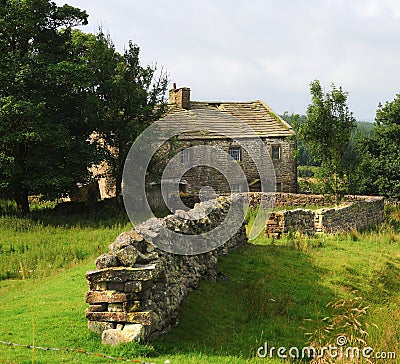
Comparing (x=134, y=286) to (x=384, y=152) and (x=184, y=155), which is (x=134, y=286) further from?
(x=384, y=152)

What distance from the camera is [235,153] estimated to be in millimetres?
37719

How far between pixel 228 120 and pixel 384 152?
467 inches

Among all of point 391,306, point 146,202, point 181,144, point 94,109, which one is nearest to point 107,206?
point 146,202

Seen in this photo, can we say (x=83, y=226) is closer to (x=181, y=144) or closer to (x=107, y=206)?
(x=107, y=206)

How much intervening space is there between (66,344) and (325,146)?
2107 cm

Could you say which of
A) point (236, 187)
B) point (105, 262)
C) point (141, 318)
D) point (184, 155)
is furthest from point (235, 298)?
point (236, 187)

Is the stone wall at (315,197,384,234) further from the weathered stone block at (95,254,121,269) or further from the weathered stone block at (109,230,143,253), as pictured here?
the weathered stone block at (95,254,121,269)

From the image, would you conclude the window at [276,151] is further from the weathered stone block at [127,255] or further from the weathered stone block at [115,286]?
the weathered stone block at [115,286]

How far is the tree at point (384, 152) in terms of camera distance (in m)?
35.6

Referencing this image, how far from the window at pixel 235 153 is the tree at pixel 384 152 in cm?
875

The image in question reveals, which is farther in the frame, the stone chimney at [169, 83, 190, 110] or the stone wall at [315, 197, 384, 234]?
the stone chimney at [169, 83, 190, 110]

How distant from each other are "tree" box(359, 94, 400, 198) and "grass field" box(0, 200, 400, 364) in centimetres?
1592

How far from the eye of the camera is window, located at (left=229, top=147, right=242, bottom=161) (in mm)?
37597

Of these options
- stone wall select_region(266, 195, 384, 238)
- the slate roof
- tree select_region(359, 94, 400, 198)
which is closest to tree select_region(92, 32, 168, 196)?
the slate roof
